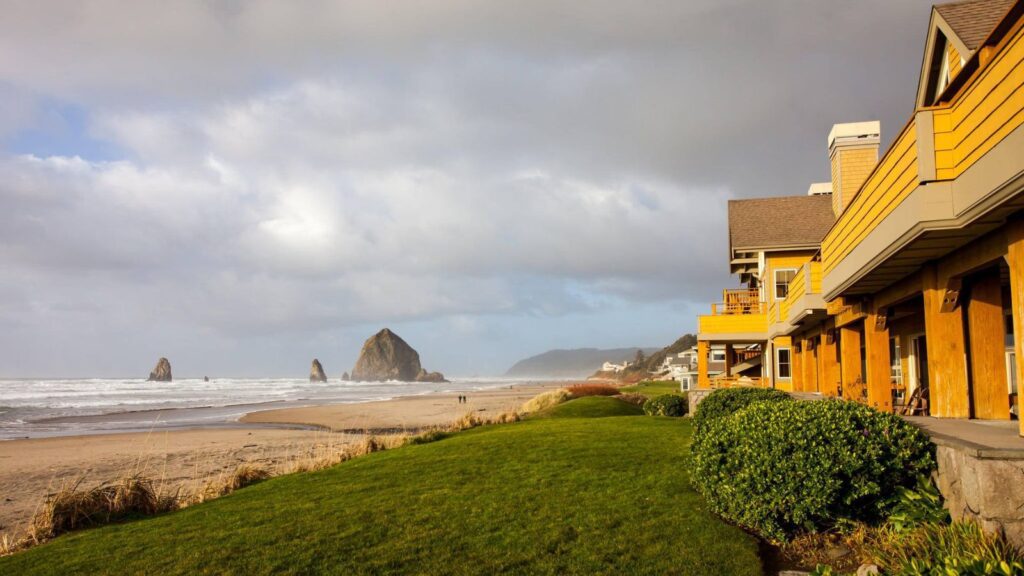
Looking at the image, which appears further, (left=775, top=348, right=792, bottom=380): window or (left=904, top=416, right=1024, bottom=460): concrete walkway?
(left=775, top=348, right=792, bottom=380): window

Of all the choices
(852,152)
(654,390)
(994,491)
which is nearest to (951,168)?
(994,491)

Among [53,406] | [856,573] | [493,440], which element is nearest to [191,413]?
[53,406]

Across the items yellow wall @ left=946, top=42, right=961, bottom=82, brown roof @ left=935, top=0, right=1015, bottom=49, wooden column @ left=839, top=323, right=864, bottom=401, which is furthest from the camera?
wooden column @ left=839, top=323, right=864, bottom=401

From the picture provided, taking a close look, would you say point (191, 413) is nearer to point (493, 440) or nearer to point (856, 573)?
point (493, 440)

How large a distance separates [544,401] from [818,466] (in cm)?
2839

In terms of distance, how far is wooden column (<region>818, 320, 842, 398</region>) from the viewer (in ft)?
60.1

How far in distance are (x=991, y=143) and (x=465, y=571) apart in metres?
6.99

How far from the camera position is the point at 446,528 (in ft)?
27.9

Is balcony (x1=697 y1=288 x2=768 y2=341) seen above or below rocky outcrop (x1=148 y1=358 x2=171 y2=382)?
above

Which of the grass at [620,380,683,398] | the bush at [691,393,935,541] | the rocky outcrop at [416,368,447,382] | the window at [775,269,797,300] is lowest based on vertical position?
the rocky outcrop at [416,368,447,382]

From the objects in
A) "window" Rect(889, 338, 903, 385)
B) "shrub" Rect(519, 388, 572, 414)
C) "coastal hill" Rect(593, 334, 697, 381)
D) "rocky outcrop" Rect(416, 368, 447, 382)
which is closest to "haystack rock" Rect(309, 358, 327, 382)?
"rocky outcrop" Rect(416, 368, 447, 382)

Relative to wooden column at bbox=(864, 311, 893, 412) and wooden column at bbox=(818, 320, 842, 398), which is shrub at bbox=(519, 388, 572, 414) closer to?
wooden column at bbox=(818, 320, 842, 398)

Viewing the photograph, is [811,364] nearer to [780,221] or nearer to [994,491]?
[780,221]

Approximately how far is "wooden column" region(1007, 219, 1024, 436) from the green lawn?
3.36 m
